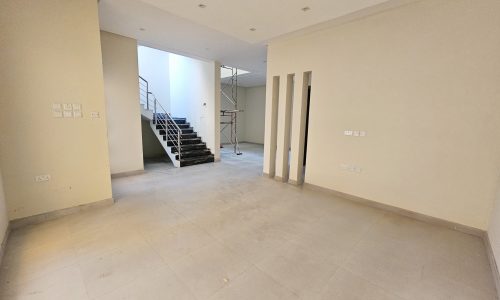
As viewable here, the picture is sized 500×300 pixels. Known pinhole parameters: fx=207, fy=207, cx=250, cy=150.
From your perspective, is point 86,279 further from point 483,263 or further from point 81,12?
point 483,263

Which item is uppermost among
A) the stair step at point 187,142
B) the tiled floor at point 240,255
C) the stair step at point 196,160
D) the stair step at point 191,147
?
the stair step at point 187,142

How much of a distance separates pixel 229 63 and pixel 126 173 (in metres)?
4.16

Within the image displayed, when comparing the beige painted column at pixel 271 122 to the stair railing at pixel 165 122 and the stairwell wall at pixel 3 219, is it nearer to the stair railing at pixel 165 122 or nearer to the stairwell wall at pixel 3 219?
the stair railing at pixel 165 122

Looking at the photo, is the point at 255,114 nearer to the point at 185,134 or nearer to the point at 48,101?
the point at 185,134

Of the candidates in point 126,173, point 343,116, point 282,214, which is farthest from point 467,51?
point 126,173

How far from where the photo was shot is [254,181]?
4566 millimetres

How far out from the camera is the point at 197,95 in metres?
6.69

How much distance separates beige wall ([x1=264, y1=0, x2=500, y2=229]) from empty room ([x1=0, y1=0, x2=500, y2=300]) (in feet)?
0.06

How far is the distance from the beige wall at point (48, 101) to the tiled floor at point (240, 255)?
48cm

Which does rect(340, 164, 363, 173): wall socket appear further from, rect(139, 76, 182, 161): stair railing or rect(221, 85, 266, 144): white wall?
rect(221, 85, 266, 144): white wall

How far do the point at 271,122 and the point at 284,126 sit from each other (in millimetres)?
353

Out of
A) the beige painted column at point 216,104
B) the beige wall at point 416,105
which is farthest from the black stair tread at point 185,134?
the beige wall at point 416,105

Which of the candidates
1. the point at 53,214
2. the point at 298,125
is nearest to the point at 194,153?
the point at 298,125

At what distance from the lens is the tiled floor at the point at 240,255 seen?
1.71 meters
